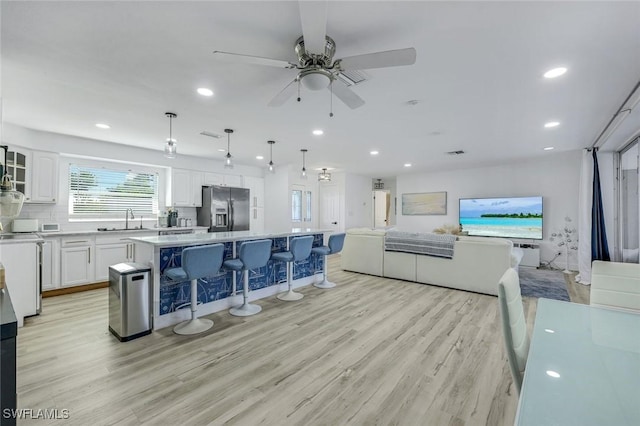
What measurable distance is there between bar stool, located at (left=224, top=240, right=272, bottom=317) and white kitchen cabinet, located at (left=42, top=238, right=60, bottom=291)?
291 centimetres

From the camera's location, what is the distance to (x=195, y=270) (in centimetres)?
285

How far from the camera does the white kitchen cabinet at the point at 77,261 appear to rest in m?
4.23

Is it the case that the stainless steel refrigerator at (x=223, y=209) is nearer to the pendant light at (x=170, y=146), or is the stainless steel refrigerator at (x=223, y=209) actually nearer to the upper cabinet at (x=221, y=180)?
the upper cabinet at (x=221, y=180)

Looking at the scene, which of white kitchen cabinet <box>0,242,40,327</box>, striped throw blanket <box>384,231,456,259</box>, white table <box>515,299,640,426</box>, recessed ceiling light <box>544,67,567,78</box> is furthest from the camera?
striped throw blanket <box>384,231,456,259</box>

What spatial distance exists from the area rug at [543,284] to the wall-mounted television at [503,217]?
1.00 m

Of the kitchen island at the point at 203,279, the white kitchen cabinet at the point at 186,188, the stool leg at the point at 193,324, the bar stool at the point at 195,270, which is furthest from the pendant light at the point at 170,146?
the white kitchen cabinet at the point at 186,188

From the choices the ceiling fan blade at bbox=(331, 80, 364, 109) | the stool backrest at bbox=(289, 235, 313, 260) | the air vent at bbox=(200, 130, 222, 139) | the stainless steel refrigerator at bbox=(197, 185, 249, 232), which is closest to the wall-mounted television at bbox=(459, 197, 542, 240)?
the stool backrest at bbox=(289, 235, 313, 260)

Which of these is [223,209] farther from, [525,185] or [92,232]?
[525,185]

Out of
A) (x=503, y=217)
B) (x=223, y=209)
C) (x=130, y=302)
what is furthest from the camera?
(x=503, y=217)

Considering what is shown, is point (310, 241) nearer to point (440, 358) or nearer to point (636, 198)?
point (440, 358)

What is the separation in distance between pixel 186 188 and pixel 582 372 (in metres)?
6.52

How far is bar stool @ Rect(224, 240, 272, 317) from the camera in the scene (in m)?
3.29

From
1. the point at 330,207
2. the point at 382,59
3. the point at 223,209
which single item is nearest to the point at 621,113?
the point at 382,59

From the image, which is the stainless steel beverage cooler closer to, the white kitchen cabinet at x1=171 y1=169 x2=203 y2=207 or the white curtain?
the white kitchen cabinet at x1=171 y1=169 x2=203 y2=207
